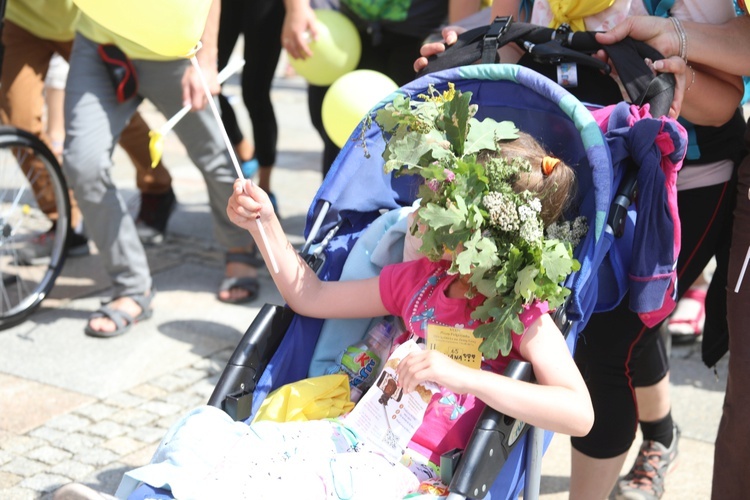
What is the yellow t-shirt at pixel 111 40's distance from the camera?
4.27 m

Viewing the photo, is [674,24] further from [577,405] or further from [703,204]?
[577,405]

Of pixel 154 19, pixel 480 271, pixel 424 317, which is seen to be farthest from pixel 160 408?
pixel 480 271

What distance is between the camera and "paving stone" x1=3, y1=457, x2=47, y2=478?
334cm

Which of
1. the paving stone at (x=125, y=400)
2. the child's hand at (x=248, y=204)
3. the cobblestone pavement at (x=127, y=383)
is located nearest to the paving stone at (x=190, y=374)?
the cobblestone pavement at (x=127, y=383)

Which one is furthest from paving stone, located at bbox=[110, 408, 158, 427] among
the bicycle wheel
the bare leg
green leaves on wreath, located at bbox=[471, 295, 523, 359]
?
green leaves on wreath, located at bbox=[471, 295, 523, 359]

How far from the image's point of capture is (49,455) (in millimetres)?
3473

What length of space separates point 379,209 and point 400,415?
2.76 feet

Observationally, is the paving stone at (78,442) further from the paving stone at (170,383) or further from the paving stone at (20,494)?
the paving stone at (170,383)

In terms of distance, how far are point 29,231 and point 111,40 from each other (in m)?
1.79

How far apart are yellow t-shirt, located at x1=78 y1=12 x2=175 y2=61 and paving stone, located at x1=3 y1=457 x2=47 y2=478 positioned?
1.88 m

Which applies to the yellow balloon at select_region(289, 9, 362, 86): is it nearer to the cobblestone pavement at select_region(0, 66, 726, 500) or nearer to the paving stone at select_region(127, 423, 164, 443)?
the cobblestone pavement at select_region(0, 66, 726, 500)

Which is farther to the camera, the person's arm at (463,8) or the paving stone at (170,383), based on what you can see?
the paving stone at (170,383)

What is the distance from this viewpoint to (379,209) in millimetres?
2998

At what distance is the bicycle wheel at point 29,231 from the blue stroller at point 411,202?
2193mm
